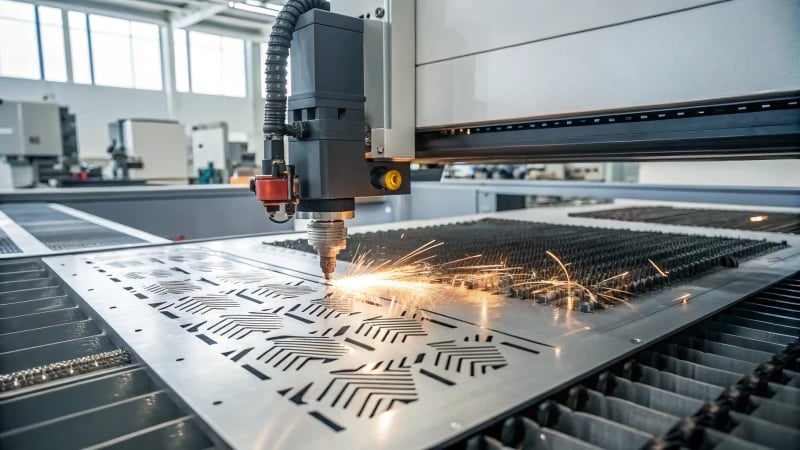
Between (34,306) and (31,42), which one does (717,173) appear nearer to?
(34,306)

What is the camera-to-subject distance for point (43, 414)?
690 millimetres

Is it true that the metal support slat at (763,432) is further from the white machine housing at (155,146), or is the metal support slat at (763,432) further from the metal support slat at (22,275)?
the white machine housing at (155,146)

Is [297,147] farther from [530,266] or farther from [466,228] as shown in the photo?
[466,228]

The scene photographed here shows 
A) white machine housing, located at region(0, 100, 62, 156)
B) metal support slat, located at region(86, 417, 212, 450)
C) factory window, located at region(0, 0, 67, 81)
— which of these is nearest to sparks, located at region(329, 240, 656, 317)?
metal support slat, located at region(86, 417, 212, 450)

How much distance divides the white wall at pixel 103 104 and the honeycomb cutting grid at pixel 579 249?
10.9 metres

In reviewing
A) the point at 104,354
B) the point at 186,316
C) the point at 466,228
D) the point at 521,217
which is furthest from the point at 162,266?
the point at 521,217

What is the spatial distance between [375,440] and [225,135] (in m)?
6.76

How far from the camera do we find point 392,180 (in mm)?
1275

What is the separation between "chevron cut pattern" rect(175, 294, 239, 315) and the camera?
1091mm

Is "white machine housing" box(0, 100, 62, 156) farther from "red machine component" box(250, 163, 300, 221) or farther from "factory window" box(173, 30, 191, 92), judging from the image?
"factory window" box(173, 30, 191, 92)

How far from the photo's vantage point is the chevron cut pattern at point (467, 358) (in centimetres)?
76

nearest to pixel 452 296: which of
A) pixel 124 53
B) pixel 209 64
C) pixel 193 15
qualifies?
pixel 193 15

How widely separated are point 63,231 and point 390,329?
77.1 inches

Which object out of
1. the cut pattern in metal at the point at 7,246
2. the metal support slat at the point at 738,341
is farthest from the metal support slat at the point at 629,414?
the cut pattern in metal at the point at 7,246
